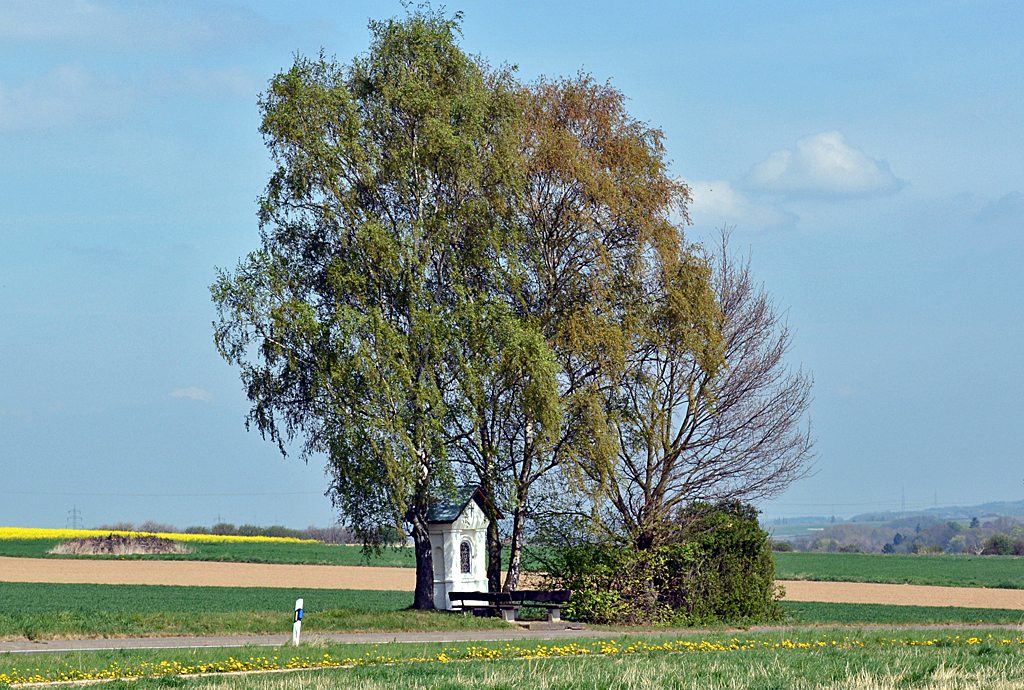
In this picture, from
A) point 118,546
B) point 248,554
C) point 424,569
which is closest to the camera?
point 424,569

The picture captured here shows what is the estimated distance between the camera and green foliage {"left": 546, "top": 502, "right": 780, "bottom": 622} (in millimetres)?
28828

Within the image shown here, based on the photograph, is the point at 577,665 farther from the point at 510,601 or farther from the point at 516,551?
the point at 516,551

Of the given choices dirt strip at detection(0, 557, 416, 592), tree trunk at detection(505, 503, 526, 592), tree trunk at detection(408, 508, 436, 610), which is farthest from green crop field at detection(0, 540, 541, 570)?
tree trunk at detection(408, 508, 436, 610)

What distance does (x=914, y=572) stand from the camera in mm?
75938

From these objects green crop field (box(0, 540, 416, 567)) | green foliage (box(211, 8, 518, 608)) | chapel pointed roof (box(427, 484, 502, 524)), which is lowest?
green crop field (box(0, 540, 416, 567))

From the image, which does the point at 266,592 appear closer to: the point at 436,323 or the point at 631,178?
the point at 436,323

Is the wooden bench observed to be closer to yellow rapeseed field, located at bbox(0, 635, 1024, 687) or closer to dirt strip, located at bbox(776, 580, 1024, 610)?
yellow rapeseed field, located at bbox(0, 635, 1024, 687)

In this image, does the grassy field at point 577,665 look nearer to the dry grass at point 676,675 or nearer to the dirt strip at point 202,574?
the dry grass at point 676,675

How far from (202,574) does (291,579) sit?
570cm

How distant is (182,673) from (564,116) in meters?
21.7

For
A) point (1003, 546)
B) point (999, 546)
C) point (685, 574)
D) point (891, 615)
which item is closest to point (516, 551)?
point (685, 574)

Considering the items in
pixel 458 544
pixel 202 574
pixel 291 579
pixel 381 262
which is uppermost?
pixel 381 262

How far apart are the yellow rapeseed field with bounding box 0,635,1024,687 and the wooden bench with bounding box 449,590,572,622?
6.93m

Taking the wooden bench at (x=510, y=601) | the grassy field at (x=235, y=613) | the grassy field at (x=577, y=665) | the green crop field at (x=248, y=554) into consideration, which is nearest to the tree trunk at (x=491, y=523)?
the wooden bench at (x=510, y=601)
